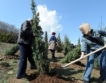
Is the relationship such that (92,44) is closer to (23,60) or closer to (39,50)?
(39,50)

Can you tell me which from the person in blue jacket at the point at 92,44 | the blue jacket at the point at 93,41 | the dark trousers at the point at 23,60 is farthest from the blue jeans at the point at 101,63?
the dark trousers at the point at 23,60

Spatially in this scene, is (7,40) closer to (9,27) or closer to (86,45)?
(86,45)

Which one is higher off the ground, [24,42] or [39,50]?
[24,42]

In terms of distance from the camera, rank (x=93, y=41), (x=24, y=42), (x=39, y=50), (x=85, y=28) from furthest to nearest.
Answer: (x=39, y=50) < (x=24, y=42) < (x=93, y=41) < (x=85, y=28)

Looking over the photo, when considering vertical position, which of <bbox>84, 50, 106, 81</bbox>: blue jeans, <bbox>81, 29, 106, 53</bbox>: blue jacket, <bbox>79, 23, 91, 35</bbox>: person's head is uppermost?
<bbox>79, 23, 91, 35</bbox>: person's head

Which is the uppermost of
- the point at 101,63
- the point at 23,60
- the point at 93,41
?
the point at 93,41

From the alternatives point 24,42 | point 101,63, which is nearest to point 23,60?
point 24,42

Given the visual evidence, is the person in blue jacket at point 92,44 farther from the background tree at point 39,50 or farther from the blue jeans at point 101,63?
the background tree at point 39,50

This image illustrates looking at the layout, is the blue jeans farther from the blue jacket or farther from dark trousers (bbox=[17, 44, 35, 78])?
dark trousers (bbox=[17, 44, 35, 78])

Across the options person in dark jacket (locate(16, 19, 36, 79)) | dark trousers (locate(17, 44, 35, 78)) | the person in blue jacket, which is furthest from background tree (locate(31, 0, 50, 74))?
the person in blue jacket

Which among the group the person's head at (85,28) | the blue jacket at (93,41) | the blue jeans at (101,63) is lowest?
the blue jeans at (101,63)

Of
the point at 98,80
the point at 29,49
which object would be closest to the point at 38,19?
the point at 29,49

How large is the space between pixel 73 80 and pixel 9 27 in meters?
59.1

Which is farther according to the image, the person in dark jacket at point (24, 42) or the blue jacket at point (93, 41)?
the person in dark jacket at point (24, 42)
